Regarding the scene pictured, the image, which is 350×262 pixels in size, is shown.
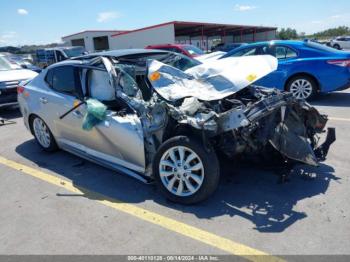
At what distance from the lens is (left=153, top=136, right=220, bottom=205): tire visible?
10.7 ft

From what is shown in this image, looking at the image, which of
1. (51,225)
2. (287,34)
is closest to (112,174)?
(51,225)

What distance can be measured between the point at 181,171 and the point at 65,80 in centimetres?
240

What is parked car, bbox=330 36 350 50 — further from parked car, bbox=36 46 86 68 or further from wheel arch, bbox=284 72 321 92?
wheel arch, bbox=284 72 321 92

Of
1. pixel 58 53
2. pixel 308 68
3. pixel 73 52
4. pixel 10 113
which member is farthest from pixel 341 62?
pixel 58 53

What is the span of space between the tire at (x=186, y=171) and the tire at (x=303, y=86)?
17.4 feet

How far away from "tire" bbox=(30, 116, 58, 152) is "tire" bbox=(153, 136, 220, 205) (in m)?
2.36

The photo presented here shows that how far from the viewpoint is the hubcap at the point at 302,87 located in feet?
25.5

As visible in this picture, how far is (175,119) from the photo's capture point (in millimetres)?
3496

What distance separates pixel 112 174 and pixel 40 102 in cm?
176

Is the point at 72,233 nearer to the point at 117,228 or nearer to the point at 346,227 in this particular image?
the point at 117,228

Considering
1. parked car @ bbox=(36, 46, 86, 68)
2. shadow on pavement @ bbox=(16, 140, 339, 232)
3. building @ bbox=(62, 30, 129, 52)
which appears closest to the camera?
shadow on pavement @ bbox=(16, 140, 339, 232)

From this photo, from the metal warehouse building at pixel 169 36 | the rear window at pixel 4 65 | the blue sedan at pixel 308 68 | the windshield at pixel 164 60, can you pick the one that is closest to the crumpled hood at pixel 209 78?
the windshield at pixel 164 60

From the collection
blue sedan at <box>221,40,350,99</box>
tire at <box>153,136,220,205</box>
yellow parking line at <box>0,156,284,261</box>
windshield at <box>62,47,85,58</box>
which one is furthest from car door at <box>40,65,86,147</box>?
windshield at <box>62,47,85,58</box>

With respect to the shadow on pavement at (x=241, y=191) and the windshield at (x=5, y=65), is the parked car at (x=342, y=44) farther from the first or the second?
the shadow on pavement at (x=241, y=191)
